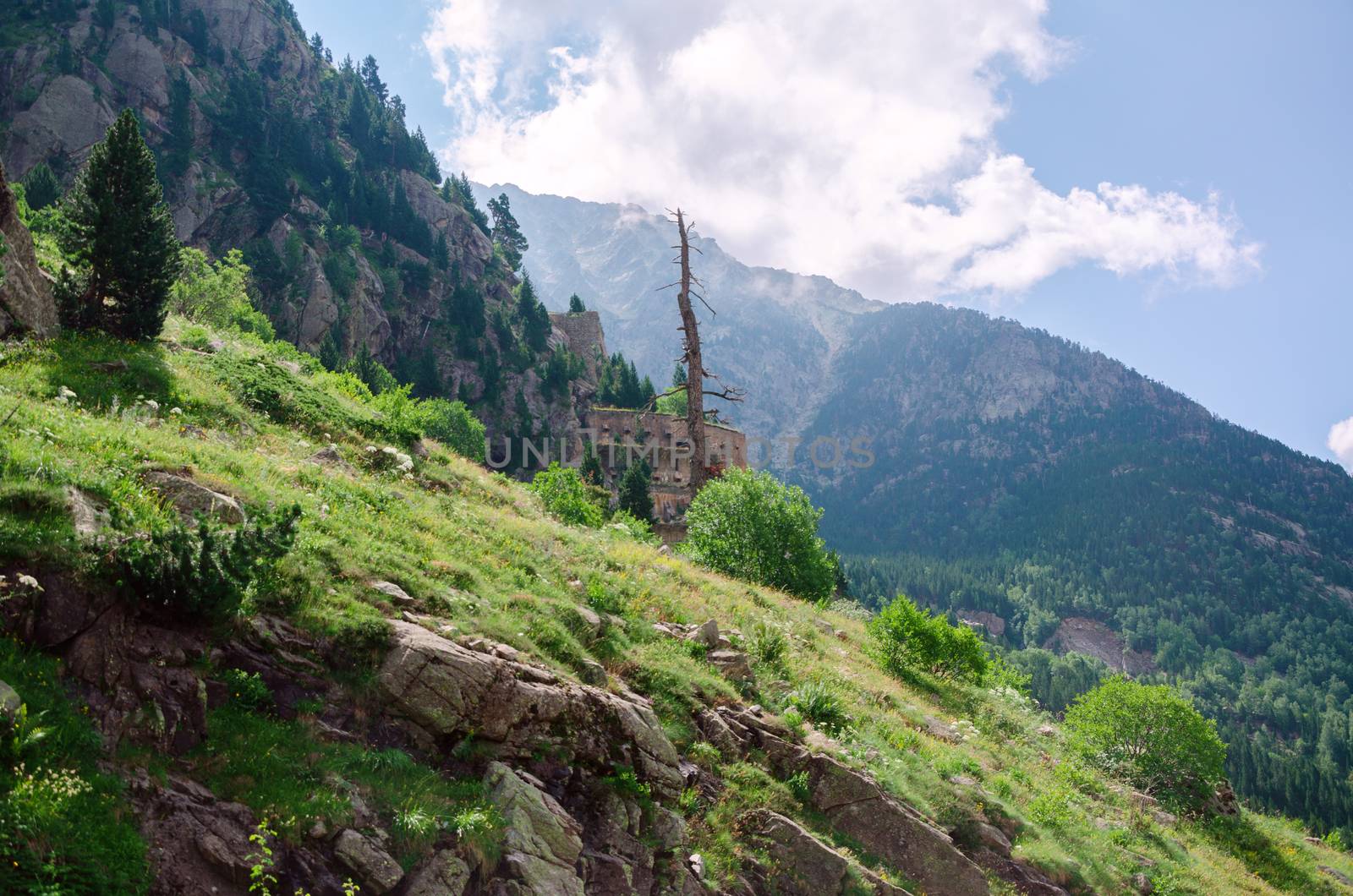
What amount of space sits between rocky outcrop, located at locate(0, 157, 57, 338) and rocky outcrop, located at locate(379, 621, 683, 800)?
13.1 m

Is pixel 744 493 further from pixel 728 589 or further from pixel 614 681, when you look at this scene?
pixel 614 681

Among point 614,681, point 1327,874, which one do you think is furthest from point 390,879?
point 1327,874

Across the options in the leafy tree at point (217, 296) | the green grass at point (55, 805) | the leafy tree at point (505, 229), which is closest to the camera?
the green grass at point (55, 805)

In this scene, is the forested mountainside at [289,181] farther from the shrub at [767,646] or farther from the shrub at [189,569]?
the shrub at [189,569]

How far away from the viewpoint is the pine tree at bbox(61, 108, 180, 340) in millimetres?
18078

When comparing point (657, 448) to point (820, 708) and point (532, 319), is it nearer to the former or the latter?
point (532, 319)

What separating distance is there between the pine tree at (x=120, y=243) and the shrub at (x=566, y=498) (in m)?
11.7

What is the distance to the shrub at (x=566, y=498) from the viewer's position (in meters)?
25.1

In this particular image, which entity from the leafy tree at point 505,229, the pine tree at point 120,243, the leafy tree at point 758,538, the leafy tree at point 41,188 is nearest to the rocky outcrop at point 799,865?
the leafy tree at point 758,538

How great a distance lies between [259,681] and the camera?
788 centimetres

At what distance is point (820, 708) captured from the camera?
553 inches

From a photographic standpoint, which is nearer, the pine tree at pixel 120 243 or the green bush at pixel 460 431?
the pine tree at pixel 120 243

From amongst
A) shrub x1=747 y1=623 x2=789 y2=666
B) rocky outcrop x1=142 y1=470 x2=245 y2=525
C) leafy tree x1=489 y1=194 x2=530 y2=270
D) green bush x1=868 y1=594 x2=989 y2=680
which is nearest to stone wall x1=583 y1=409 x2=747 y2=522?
green bush x1=868 y1=594 x2=989 y2=680

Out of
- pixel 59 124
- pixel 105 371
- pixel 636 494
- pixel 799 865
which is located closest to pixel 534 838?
pixel 799 865
